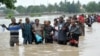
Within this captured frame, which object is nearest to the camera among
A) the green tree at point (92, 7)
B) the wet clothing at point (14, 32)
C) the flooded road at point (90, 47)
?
the flooded road at point (90, 47)

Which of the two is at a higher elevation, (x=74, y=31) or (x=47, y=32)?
(x=74, y=31)

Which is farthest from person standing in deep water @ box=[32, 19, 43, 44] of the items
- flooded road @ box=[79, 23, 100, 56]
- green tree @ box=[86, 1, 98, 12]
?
green tree @ box=[86, 1, 98, 12]

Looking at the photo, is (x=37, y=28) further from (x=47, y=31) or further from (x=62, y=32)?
(x=62, y=32)

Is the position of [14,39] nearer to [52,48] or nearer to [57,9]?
[52,48]

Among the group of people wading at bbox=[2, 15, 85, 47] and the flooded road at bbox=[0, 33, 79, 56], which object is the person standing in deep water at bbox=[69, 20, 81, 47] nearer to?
the group of people wading at bbox=[2, 15, 85, 47]

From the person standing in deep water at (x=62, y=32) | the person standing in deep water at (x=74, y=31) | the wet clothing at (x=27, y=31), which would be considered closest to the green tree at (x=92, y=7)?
the wet clothing at (x=27, y=31)

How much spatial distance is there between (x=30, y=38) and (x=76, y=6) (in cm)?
13254

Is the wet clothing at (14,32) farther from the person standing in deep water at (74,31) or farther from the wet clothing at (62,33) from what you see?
the person standing in deep water at (74,31)

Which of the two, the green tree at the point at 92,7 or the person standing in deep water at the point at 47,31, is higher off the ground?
the person standing in deep water at the point at 47,31

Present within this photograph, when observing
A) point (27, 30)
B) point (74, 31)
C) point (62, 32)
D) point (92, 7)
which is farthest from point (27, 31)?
point (92, 7)

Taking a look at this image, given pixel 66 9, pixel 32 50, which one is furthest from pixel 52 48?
pixel 66 9

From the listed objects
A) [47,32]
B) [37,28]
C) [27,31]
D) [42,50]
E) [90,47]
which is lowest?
[90,47]

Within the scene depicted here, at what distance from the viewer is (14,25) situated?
19.2 metres

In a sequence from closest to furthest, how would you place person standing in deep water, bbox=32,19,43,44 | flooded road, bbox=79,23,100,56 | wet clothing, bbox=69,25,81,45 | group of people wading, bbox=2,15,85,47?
flooded road, bbox=79,23,100,56 → wet clothing, bbox=69,25,81,45 → group of people wading, bbox=2,15,85,47 → person standing in deep water, bbox=32,19,43,44
